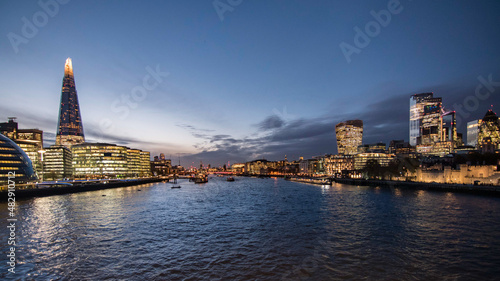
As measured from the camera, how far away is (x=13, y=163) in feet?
239

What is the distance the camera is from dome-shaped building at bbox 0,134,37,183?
6975cm

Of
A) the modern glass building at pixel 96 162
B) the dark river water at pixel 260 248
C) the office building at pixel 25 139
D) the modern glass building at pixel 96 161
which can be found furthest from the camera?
the modern glass building at pixel 96 161

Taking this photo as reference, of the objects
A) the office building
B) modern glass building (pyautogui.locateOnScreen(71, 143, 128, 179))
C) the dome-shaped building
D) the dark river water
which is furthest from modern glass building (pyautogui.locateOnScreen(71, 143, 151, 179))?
the dark river water

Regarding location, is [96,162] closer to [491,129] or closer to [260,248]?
[260,248]

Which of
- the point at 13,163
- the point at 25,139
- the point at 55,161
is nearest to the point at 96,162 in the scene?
the point at 55,161

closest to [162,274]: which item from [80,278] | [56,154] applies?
[80,278]

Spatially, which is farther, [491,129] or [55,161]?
[491,129]

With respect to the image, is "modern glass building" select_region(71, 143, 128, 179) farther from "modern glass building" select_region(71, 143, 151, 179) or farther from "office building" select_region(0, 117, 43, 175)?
"office building" select_region(0, 117, 43, 175)

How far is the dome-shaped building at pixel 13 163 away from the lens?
69750 millimetres

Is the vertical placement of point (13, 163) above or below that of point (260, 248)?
above

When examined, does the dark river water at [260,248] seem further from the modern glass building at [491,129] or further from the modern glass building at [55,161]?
the modern glass building at [491,129]

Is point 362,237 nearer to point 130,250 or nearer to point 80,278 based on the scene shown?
point 130,250

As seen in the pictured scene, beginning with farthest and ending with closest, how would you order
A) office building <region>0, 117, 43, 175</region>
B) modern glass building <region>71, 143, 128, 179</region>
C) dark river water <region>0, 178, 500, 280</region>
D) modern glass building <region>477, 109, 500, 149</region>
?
modern glass building <region>71, 143, 128, 179</region> → modern glass building <region>477, 109, 500, 149</region> → office building <region>0, 117, 43, 175</region> → dark river water <region>0, 178, 500, 280</region>

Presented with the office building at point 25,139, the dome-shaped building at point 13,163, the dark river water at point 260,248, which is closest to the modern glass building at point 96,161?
the office building at point 25,139
